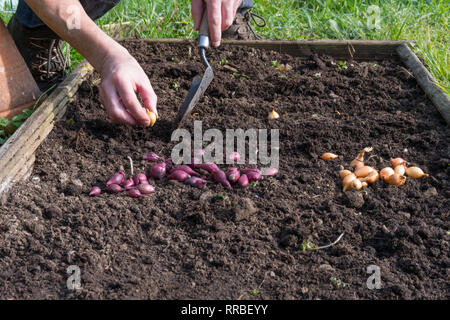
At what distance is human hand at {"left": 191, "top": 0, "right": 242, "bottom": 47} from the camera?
99.4 inches

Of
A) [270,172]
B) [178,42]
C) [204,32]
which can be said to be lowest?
[178,42]

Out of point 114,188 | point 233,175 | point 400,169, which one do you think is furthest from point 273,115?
point 114,188

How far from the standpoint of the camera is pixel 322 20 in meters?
4.53

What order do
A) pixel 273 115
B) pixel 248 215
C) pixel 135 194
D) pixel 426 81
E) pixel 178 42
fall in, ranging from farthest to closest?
1. pixel 178 42
2. pixel 426 81
3. pixel 273 115
4. pixel 135 194
5. pixel 248 215

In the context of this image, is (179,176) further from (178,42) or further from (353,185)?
(178,42)

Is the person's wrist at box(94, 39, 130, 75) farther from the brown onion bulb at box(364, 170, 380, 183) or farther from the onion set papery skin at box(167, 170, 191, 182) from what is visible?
the brown onion bulb at box(364, 170, 380, 183)

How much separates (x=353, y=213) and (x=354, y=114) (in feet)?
3.00

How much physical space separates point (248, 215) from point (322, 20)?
282 cm

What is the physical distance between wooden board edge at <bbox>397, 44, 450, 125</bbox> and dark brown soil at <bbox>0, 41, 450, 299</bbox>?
6cm

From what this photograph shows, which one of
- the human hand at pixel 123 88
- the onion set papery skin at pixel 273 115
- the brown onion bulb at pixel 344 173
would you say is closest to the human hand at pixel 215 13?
the human hand at pixel 123 88

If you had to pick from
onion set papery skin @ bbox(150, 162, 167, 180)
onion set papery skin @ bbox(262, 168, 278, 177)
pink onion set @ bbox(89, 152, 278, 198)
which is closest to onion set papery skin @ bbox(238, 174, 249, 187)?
pink onion set @ bbox(89, 152, 278, 198)

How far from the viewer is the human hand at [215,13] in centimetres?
253

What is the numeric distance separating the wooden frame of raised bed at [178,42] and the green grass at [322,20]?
0.42 m

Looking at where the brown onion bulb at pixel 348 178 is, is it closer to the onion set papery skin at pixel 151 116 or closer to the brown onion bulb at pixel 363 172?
the brown onion bulb at pixel 363 172
